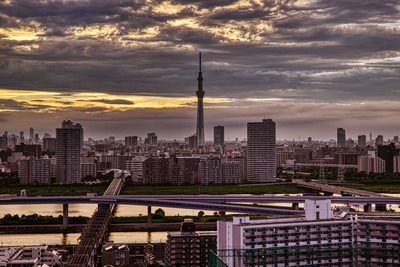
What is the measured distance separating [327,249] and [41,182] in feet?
60.7

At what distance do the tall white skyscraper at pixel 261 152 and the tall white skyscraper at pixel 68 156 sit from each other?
6.29 metres

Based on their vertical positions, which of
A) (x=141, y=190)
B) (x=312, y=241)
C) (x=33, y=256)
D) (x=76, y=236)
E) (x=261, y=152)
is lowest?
(x=76, y=236)

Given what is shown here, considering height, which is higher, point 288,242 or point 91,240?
point 288,242

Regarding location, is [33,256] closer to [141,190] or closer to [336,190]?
[336,190]

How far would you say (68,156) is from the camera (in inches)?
971

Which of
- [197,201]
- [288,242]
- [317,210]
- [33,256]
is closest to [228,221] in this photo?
[288,242]

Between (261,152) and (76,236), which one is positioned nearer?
(76,236)

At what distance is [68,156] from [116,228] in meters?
12.7

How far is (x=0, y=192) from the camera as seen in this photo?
744 inches

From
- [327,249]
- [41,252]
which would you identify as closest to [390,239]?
[327,249]

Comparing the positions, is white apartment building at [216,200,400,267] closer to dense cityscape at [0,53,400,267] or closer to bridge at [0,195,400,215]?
dense cityscape at [0,53,400,267]

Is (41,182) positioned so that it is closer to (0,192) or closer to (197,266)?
(0,192)

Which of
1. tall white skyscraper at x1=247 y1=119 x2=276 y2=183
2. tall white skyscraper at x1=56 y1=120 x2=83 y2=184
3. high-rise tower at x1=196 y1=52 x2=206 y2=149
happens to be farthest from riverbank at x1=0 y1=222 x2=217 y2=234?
high-rise tower at x1=196 y1=52 x2=206 y2=149

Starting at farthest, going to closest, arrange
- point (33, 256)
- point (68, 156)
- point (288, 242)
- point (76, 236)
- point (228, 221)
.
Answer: point (68, 156), point (76, 236), point (33, 256), point (228, 221), point (288, 242)
